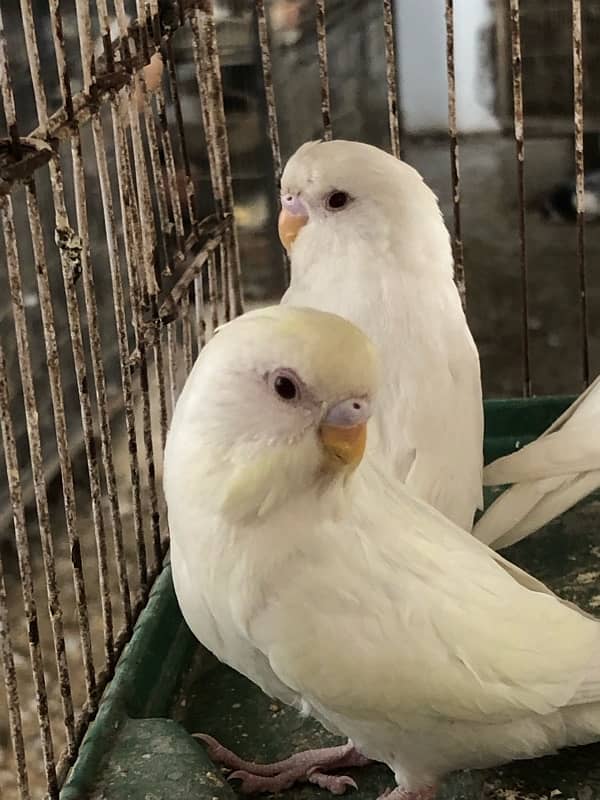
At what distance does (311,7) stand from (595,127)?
4.12 feet

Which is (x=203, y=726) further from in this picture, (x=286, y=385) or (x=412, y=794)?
(x=286, y=385)

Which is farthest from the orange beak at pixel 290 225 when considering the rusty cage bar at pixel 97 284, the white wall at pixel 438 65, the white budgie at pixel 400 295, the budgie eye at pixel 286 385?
→ the white wall at pixel 438 65

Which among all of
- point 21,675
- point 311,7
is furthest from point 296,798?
point 311,7

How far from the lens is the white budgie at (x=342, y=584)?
0.82 metres

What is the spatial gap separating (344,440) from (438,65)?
12.6ft

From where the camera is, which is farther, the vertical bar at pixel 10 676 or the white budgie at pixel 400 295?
the white budgie at pixel 400 295

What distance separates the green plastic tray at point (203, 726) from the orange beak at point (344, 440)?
0.34 m

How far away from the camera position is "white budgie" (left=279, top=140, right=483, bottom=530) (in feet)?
3.80

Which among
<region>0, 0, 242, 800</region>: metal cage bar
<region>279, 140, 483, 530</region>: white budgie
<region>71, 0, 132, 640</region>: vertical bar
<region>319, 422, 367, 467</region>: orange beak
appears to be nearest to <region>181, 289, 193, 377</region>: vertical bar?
<region>0, 0, 242, 800</region>: metal cage bar

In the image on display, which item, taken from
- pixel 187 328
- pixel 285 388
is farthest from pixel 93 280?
pixel 285 388

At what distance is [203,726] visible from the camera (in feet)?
3.72

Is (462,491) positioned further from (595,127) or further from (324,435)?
(595,127)

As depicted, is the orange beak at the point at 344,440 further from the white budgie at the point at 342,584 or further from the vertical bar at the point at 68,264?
the vertical bar at the point at 68,264

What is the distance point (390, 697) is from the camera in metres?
0.87
